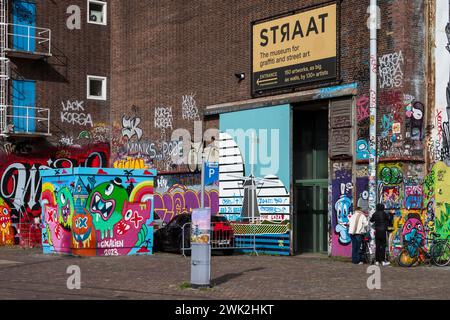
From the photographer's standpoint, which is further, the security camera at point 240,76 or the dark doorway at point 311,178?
the security camera at point 240,76

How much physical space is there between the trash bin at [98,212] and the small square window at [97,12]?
1155cm

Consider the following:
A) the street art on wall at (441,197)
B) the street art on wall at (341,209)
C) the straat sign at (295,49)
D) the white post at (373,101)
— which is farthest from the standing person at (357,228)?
the straat sign at (295,49)

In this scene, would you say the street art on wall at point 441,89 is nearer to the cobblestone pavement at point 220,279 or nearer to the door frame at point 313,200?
the cobblestone pavement at point 220,279

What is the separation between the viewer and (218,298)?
1470 cm

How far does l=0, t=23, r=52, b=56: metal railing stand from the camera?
32438mm

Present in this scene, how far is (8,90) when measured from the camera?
32.2 m

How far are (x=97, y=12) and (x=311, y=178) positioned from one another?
49.2 ft

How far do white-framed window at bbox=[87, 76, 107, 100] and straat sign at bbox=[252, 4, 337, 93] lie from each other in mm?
10302

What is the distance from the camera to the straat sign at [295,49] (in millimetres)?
25188

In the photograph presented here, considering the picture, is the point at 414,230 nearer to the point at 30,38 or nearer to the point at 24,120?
the point at 24,120

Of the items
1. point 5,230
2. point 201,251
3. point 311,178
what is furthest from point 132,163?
point 201,251

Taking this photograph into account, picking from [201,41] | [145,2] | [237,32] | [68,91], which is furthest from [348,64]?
[68,91]

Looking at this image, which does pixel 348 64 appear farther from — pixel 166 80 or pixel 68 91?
pixel 68 91
